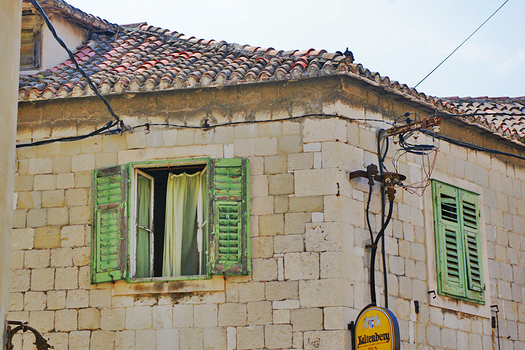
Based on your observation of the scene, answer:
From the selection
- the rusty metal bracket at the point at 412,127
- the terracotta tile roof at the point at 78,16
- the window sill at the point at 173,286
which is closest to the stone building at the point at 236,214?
the window sill at the point at 173,286

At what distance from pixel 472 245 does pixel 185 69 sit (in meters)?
4.78

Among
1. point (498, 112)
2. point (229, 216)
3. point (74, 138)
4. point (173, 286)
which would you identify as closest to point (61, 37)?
point (74, 138)

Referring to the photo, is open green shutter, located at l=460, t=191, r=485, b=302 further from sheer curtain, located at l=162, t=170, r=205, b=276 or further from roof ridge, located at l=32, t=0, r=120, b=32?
roof ridge, located at l=32, t=0, r=120, b=32

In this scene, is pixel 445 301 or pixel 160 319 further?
pixel 445 301

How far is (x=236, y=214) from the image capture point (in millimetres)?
10500

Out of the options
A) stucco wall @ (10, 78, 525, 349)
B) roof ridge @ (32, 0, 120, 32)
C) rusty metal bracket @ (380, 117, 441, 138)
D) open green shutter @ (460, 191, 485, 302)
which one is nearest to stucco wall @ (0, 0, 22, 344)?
stucco wall @ (10, 78, 525, 349)

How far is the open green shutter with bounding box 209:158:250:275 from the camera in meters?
10.3

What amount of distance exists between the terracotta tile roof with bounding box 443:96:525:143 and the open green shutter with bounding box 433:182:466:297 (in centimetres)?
124

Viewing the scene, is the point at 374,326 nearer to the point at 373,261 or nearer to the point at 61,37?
the point at 373,261

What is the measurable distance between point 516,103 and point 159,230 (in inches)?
319

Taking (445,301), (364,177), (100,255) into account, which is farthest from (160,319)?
(445,301)

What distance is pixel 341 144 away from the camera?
10.6 m

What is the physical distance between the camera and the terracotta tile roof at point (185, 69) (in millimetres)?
10750

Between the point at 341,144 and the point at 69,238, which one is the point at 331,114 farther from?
the point at 69,238
